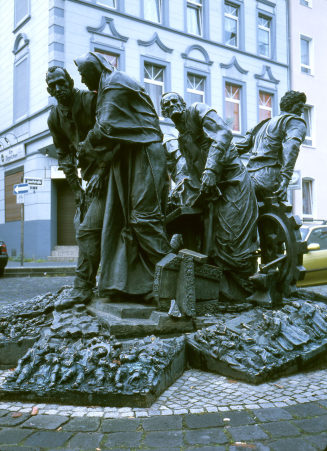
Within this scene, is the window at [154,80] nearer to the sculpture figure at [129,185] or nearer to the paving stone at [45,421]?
the sculpture figure at [129,185]

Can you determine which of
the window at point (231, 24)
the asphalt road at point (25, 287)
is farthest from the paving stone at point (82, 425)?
the window at point (231, 24)

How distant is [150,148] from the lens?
13.4 ft

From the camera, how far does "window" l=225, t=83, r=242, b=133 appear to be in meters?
19.1

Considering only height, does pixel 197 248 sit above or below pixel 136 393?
above

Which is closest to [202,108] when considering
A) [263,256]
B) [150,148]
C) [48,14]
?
[150,148]

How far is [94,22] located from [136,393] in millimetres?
14674

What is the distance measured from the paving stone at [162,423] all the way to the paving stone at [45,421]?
451 millimetres

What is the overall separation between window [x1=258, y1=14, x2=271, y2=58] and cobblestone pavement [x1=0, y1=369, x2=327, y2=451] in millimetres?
19359

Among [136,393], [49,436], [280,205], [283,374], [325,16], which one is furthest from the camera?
[325,16]

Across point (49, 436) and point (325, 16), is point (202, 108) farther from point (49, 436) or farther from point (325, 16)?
point (325, 16)

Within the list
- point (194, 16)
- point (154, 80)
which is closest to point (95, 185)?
point (154, 80)

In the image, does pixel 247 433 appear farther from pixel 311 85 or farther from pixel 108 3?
pixel 311 85

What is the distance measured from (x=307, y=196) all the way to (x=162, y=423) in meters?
20.3

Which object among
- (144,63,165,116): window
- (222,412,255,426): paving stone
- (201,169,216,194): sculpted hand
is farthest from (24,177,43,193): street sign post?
(222,412,255,426): paving stone
